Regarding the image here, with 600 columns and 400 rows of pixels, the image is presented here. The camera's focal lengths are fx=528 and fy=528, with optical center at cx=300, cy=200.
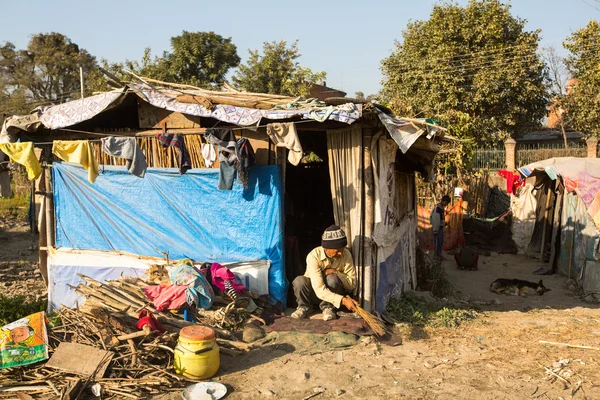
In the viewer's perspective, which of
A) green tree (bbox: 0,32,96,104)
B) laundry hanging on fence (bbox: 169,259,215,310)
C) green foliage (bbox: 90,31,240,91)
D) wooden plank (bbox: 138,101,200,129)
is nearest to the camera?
laundry hanging on fence (bbox: 169,259,215,310)

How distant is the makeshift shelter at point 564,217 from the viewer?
984cm

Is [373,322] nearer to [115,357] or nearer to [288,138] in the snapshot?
[288,138]

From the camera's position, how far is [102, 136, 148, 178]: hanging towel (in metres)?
6.95

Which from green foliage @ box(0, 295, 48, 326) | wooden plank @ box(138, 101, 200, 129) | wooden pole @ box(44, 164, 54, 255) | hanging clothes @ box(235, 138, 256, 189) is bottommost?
green foliage @ box(0, 295, 48, 326)

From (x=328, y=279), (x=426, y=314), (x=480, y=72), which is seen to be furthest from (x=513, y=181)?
(x=328, y=279)

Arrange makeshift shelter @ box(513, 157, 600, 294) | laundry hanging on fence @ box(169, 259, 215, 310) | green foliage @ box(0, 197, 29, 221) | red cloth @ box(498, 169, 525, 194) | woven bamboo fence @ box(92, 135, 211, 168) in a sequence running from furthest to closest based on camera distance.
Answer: green foliage @ box(0, 197, 29, 221) < red cloth @ box(498, 169, 525, 194) < makeshift shelter @ box(513, 157, 600, 294) < woven bamboo fence @ box(92, 135, 211, 168) < laundry hanging on fence @ box(169, 259, 215, 310)

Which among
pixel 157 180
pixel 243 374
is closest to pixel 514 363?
pixel 243 374

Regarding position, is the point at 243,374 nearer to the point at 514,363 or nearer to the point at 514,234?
the point at 514,363


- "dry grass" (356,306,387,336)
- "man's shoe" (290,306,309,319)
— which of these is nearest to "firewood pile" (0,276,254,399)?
"man's shoe" (290,306,309,319)

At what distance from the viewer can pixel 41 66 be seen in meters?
33.8

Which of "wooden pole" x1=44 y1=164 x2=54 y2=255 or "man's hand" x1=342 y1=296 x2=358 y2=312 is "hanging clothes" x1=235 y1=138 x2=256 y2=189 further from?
"wooden pole" x1=44 y1=164 x2=54 y2=255

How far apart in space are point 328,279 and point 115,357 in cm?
269

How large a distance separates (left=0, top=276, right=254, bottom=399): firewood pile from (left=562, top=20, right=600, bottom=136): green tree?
65.7 feet

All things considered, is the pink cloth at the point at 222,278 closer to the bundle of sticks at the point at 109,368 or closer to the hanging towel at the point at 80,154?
the bundle of sticks at the point at 109,368
